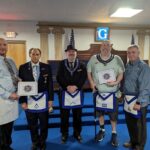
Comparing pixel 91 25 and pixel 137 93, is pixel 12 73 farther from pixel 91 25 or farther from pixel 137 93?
pixel 91 25

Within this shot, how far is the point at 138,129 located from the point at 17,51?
5.05 metres

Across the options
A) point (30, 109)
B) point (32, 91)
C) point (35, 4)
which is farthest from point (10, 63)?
point (35, 4)

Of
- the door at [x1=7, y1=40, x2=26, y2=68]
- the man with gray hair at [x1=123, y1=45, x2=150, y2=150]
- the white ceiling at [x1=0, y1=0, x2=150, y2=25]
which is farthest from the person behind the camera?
the door at [x1=7, y1=40, x2=26, y2=68]

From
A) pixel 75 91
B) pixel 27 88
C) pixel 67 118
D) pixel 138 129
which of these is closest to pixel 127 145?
pixel 138 129

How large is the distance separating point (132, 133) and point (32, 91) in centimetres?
140

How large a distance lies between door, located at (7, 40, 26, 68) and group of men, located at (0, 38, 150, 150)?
405cm

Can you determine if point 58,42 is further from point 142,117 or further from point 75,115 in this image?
point 142,117

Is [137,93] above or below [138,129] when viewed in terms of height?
above

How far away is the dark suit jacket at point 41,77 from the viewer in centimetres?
238

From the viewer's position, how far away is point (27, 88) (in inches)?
90.6

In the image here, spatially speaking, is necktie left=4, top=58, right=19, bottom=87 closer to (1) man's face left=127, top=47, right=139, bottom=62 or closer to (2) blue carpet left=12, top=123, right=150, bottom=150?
(2) blue carpet left=12, top=123, right=150, bottom=150

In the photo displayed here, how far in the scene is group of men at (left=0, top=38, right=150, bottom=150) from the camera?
2.27 m

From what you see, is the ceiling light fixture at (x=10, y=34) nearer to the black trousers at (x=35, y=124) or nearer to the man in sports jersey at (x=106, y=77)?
the man in sports jersey at (x=106, y=77)

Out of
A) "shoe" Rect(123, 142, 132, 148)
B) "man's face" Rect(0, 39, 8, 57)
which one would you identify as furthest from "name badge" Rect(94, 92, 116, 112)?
"man's face" Rect(0, 39, 8, 57)
